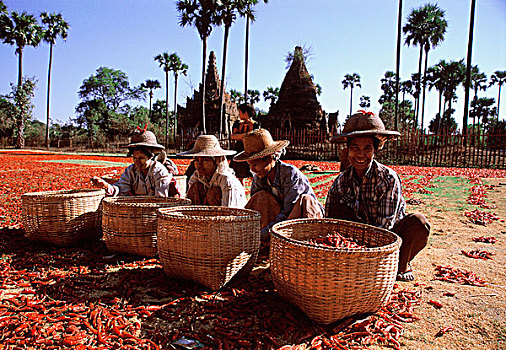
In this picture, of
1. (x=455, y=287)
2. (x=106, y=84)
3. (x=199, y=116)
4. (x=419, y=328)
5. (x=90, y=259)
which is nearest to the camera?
(x=419, y=328)

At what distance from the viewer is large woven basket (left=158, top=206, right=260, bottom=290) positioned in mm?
2465

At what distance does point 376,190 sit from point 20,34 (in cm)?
4890

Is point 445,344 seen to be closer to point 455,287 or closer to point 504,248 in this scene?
point 455,287

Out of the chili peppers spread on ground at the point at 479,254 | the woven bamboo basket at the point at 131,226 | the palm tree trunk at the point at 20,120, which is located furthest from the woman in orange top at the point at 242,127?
the palm tree trunk at the point at 20,120

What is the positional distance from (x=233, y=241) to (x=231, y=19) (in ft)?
83.3

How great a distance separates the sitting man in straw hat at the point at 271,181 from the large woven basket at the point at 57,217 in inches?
73.0

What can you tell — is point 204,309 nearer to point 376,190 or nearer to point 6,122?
point 376,190

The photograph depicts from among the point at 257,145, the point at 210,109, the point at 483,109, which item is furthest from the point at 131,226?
the point at 483,109

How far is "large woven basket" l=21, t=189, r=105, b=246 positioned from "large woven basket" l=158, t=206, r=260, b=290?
1458mm

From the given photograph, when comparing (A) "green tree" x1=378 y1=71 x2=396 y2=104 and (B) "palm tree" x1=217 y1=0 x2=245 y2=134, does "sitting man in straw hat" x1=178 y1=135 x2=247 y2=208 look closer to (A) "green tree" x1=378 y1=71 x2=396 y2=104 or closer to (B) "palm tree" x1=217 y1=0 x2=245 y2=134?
(B) "palm tree" x1=217 y1=0 x2=245 y2=134

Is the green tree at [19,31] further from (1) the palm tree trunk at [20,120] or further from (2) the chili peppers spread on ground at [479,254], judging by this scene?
(2) the chili peppers spread on ground at [479,254]

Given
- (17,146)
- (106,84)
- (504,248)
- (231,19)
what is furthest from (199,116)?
(504,248)

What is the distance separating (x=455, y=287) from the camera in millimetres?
2795

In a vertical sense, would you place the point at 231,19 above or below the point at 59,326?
above
